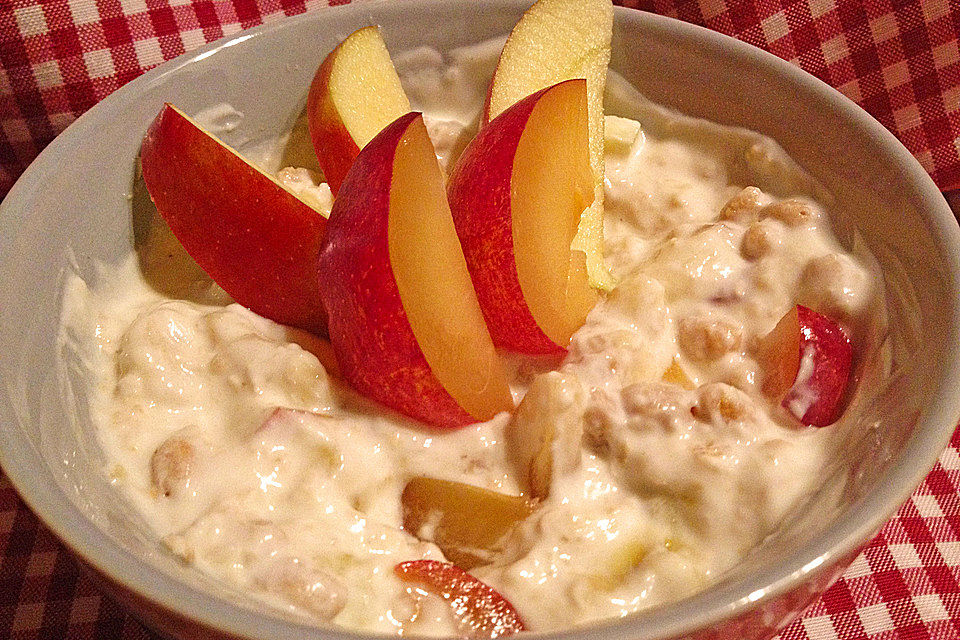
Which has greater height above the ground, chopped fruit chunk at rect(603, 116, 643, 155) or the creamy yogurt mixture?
chopped fruit chunk at rect(603, 116, 643, 155)

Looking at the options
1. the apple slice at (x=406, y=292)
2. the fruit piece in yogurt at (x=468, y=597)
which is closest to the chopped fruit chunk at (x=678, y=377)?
the apple slice at (x=406, y=292)

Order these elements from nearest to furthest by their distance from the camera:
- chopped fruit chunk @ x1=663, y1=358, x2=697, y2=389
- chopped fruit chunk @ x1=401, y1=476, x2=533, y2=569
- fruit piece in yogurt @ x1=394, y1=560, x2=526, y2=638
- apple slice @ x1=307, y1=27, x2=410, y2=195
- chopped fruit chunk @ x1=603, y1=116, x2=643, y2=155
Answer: fruit piece in yogurt @ x1=394, y1=560, x2=526, y2=638, chopped fruit chunk @ x1=401, y1=476, x2=533, y2=569, chopped fruit chunk @ x1=663, y1=358, x2=697, y2=389, apple slice @ x1=307, y1=27, x2=410, y2=195, chopped fruit chunk @ x1=603, y1=116, x2=643, y2=155

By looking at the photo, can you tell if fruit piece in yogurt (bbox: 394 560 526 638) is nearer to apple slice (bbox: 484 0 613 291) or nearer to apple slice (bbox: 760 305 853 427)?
apple slice (bbox: 760 305 853 427)

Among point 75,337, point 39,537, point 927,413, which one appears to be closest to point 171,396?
point 75,337

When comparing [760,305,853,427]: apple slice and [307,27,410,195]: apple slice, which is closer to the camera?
[760,305,853,427]: apple slice

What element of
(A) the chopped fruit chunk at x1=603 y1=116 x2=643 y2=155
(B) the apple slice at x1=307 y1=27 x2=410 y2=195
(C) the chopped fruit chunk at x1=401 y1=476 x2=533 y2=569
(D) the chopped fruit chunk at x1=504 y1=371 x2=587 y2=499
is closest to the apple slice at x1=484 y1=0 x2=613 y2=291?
(A) the chopped fruit chunk at x1=603 y1=116 x2=643 y2=155

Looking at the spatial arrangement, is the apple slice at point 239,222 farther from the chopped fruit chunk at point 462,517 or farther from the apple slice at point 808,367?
the apple slice at point 808,367

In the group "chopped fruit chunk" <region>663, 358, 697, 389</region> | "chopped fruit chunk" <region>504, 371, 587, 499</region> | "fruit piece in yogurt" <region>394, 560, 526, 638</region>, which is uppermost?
"chopped fruit chunk" <region>504, 371, 587, 499</region>
